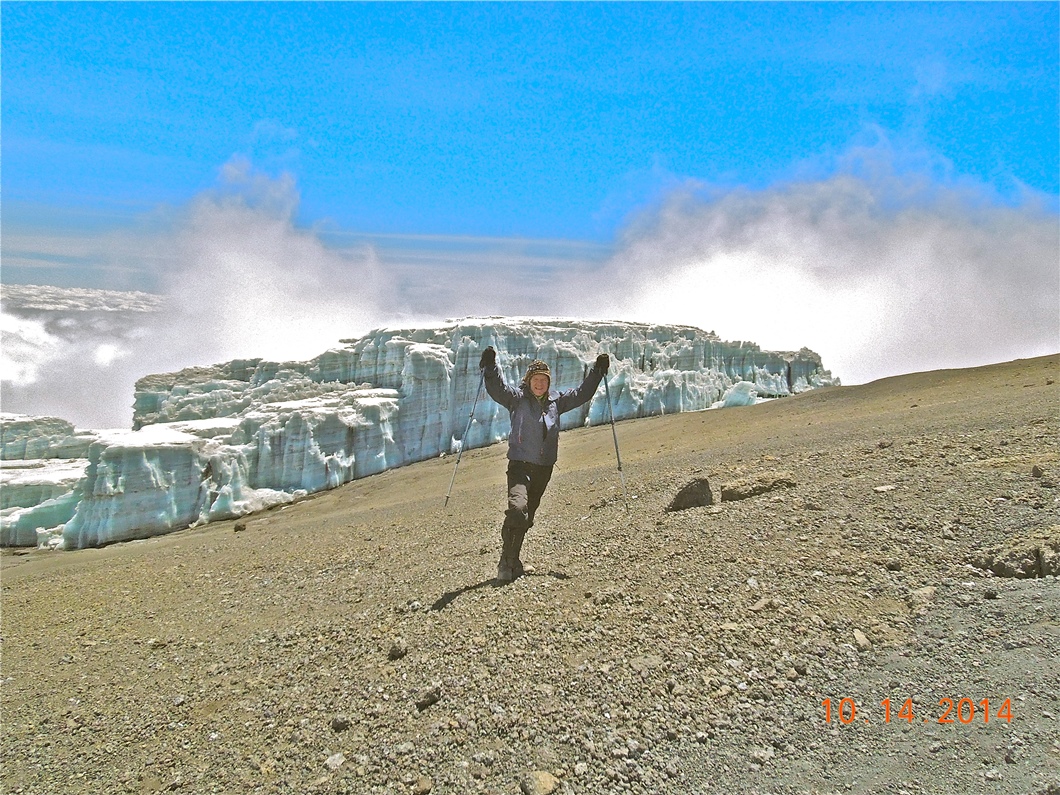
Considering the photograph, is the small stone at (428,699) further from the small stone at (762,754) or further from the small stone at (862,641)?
the small stone at (862,641)

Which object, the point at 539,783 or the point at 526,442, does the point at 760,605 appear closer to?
the point at 539,783

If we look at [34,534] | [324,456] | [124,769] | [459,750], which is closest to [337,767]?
[459,750]

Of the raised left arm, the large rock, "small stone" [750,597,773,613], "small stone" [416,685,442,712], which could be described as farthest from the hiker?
the large rock

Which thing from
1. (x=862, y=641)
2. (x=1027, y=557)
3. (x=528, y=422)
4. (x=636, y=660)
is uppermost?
(x=528, y=422)

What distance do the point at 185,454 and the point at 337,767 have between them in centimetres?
2555

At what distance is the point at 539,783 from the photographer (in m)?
3.60

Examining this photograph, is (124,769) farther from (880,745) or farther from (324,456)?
(324,456)

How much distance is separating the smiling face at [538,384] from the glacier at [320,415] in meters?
21.9

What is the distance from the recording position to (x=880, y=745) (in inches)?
135

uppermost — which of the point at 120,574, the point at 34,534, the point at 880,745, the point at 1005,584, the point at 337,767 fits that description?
the point at 1005,584

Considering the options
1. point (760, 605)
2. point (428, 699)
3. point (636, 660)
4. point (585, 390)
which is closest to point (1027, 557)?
point (760, 605)

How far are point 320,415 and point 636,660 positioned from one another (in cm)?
2804

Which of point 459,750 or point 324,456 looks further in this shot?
point 324,456

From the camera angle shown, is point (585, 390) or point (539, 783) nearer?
point (539, 783)
